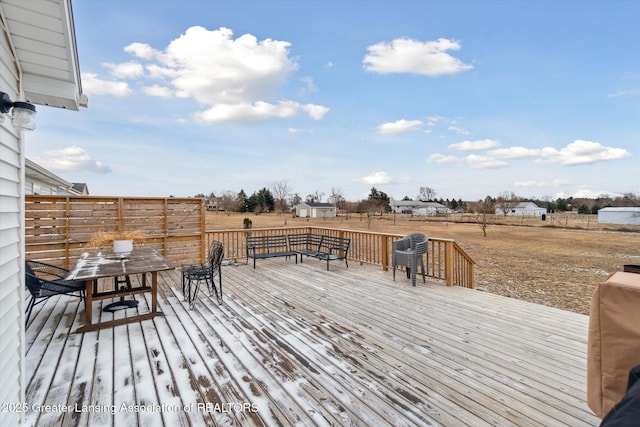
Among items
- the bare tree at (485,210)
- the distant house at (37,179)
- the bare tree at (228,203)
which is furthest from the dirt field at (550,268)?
the bare tree at (228,203)

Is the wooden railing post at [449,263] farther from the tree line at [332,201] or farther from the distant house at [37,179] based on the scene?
the tree line at [332,201]

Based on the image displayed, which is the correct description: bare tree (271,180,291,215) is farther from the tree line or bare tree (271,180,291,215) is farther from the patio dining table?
the patio dining table

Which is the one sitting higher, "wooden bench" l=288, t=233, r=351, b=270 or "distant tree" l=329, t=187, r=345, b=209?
"distant tree" l=329, t=187, r=345, b=209

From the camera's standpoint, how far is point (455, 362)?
8.27ft

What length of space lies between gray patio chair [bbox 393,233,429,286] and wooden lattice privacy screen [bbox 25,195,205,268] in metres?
4.39

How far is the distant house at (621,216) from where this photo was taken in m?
27.5

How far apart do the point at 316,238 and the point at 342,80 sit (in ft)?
21.0

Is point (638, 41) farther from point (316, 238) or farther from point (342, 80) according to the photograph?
point (316, 238)

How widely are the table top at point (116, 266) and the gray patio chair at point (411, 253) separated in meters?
3.67

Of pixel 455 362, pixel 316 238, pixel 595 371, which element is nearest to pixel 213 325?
pixel 455 362

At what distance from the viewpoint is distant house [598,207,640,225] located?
27484 mm

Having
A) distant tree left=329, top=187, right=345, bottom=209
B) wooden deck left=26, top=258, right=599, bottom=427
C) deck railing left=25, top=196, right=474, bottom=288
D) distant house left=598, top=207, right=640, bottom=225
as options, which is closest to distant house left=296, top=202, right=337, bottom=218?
distant tree left=329, top=187, right=345, bottom=209

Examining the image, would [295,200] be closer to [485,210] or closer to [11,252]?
→ [485,210]

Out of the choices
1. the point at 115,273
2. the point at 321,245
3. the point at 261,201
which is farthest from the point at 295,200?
the point at 115,273
